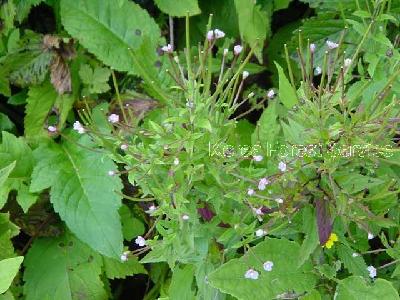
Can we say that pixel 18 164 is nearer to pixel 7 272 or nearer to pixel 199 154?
pixel 7 272

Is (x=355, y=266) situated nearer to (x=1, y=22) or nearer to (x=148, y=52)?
(x=148, y=52)

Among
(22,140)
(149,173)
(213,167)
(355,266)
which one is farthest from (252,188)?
(22,140)

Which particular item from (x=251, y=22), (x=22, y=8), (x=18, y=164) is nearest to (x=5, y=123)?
(x=18, y=164)

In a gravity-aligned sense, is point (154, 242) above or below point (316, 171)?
below

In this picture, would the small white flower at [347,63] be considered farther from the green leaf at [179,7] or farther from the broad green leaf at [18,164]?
the broad green leaf at [18,164]

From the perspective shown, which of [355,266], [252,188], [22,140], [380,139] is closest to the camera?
[380,139]

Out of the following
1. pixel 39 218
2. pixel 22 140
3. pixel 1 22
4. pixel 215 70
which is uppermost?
pixel 1 22
